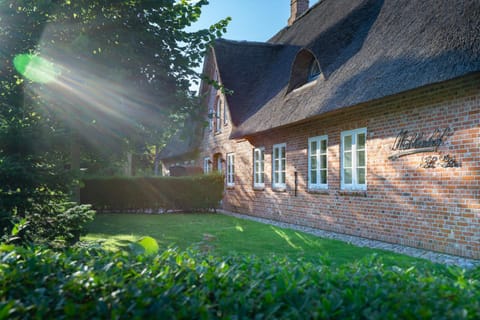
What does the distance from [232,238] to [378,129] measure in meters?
3.96

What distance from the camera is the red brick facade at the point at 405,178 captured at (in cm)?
689

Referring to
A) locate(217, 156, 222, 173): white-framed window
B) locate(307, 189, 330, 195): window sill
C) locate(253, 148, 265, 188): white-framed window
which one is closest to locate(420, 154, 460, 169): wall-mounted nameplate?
locate(307, 189, 330, 195): window sill

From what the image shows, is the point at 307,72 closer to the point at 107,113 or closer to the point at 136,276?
the point at 107,113

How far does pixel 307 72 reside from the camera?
12.5m

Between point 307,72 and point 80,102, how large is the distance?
7.95m

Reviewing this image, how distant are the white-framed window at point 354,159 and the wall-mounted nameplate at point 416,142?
100 cm

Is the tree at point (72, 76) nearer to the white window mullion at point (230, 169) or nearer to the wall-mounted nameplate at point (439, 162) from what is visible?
the wall-mounted nameplate at point (439, 162)

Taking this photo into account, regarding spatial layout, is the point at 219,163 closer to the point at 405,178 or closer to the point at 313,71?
the point at 313,71

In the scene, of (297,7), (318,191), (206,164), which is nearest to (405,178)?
(318,191)

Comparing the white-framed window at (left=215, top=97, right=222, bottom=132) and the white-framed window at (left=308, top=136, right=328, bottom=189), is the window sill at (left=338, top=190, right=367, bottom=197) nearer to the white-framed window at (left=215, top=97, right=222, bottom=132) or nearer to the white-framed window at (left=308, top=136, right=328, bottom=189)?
the white-framed window at (left=308, top=136, right=328, bottom=189)

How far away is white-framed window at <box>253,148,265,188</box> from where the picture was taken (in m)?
14.5

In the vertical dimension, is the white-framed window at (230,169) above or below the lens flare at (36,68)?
below

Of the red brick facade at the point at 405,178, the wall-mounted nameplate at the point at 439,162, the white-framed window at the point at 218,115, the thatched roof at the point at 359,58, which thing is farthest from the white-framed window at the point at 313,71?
the white-framed window at the point at 218,115

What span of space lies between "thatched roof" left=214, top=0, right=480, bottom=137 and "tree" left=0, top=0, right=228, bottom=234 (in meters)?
3.71
